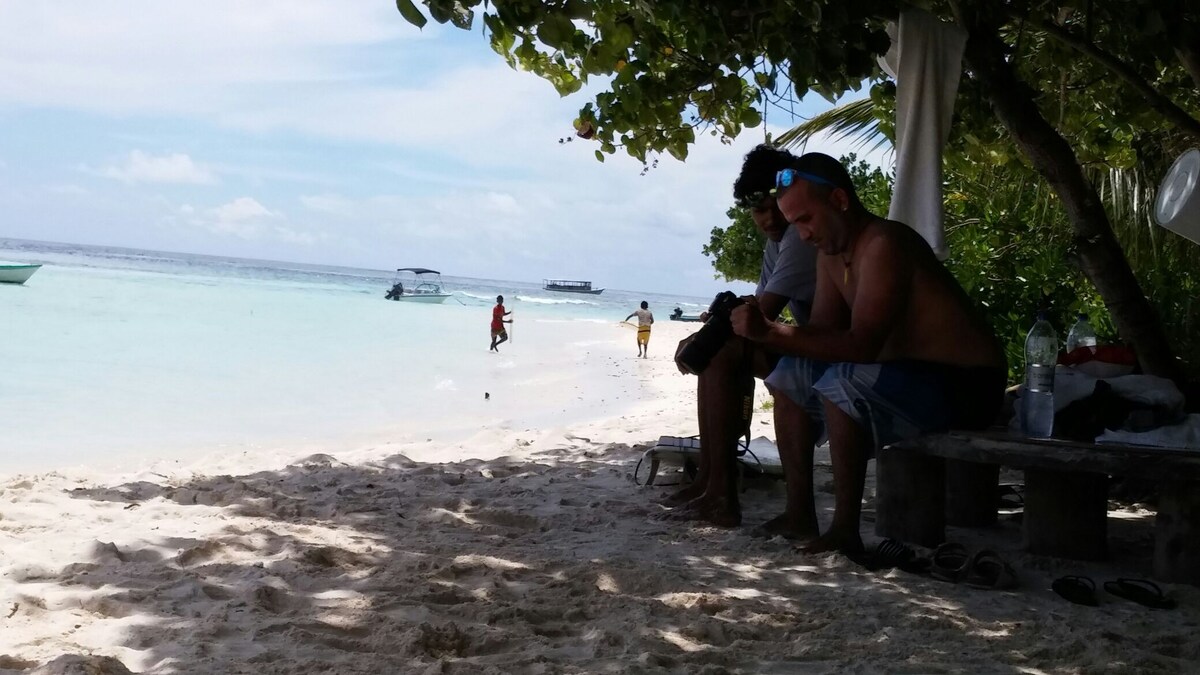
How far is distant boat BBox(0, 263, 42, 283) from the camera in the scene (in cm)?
2936

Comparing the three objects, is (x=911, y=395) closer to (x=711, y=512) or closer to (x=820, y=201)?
(x=820, y=201)

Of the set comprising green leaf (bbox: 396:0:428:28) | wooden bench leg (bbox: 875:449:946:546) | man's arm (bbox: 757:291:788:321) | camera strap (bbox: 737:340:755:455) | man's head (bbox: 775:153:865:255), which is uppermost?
green leaf (bbox: 396:0:428:28)

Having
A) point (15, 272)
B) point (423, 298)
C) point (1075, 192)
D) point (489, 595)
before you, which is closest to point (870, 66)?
point (1075, 192)

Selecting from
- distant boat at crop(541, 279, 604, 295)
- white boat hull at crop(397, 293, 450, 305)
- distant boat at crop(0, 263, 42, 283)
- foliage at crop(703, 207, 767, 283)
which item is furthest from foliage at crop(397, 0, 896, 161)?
distant boat at crop(541, 279, 604, 295)

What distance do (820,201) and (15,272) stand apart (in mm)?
31881

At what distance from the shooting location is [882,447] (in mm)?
3443

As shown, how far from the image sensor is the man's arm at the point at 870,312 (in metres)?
3.28

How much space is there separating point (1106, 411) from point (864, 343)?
857 millimetres

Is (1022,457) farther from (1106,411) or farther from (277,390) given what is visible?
(277,390)

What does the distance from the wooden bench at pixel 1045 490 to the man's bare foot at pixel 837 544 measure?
342 mm

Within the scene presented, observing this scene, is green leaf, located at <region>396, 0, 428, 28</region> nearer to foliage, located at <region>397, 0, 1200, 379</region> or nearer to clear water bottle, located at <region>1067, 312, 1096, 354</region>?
foliage, located at <region>397, 0, 1200, 379</region>

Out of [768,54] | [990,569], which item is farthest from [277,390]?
[990,569]

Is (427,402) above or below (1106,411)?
below

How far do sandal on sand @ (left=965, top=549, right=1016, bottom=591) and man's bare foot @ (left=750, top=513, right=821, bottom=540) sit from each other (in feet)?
1.98
